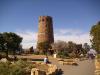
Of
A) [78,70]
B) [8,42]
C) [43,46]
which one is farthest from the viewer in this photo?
[43,46]

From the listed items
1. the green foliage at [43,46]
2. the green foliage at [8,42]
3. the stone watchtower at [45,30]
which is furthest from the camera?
the stone watchtower at [45,30]

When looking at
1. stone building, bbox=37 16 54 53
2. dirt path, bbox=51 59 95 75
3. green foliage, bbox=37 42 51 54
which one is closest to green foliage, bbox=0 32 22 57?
dirt path, bbox=51 59 95 75

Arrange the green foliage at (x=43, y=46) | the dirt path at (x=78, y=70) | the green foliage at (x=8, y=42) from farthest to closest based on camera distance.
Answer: the green foliage at (x=43, y=46)
the green foliage at (x=8, y=42)
the dirt path at (x=78, y=70)

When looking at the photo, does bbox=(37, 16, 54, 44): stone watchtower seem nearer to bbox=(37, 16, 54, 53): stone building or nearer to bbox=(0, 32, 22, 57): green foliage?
bbox=(37, 16, 54, 53): stone building

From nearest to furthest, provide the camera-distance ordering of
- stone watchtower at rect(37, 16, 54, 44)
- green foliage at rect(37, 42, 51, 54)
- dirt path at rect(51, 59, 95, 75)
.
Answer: dirt path at rect(51, 59, 95, 75), green foliage at rect(37, 42, 51, 54), stone watchtower at rect(37, 16, 54, 44)

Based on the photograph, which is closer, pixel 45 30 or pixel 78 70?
pixel 78 70

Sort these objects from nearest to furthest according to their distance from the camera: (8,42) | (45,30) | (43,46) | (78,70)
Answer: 1. (78,70)
2. (8,42)
3. (43,46)
4. (45,30)

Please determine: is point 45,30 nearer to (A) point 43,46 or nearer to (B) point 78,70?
(A) point 43,46

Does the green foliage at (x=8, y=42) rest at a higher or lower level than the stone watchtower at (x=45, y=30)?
lower

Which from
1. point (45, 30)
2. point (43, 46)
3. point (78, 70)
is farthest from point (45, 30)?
point (78, 70)

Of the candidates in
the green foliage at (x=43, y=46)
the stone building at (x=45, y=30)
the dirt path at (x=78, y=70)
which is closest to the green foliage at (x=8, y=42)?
the dirt path at (x=78, y=70)

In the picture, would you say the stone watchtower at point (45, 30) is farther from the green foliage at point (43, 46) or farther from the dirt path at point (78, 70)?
the dirt path at point (78, 70)

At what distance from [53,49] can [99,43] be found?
38.2 m

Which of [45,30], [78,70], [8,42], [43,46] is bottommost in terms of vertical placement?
[78,70]
